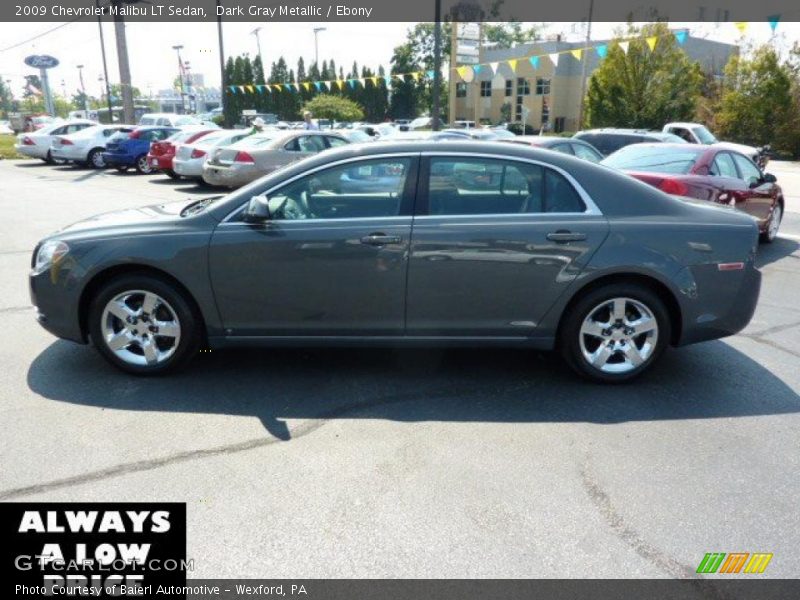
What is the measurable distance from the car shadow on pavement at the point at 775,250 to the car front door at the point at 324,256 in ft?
20.3

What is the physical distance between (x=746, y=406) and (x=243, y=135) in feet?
51.6

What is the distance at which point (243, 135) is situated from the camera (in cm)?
1745

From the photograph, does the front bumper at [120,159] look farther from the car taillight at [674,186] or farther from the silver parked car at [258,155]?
the car taillight at [674,186]

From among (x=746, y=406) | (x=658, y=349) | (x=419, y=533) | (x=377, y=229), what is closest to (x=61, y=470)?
(x=419, y=533)

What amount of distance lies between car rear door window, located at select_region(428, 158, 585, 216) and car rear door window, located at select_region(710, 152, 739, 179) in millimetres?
4967

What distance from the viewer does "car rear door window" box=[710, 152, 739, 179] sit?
8.24 m

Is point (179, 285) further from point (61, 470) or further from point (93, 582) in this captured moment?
point (93, 582)

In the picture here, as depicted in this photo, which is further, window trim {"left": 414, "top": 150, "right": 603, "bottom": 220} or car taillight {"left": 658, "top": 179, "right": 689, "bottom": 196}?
car taillight {"left": 658, "top": 179, "right": 689, "bottom": 196}

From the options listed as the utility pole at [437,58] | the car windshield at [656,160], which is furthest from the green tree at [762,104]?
the car windshield at [656,160]

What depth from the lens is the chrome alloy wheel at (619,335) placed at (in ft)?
14.1

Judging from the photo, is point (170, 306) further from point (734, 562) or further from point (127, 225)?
point (734, 562)

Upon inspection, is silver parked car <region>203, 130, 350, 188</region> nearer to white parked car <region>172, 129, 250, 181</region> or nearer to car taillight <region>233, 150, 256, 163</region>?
car taillight <region>233, 150, 256, 163</region>

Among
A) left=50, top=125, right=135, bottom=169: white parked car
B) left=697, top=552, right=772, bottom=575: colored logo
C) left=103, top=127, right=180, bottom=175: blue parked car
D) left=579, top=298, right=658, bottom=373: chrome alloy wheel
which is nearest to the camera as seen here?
left=697, top=552, right=772, bottom=575: colored logo

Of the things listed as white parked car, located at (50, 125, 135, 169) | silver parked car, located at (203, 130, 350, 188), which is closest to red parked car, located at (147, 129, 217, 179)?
silver parked car, located at (203, 130, 350, 188)
